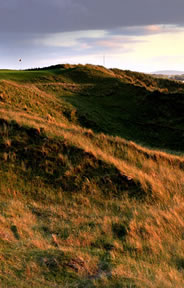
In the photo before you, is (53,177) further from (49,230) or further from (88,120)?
(88,120)

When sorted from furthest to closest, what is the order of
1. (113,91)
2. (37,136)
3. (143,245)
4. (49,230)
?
(113,91), (37,136), (49,230), (143,245)

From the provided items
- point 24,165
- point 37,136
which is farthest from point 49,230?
point 37,136

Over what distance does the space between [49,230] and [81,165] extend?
3.73 m

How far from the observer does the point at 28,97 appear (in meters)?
23.2

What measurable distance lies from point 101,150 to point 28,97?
1307 centimetres

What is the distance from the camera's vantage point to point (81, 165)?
1031 centimetres

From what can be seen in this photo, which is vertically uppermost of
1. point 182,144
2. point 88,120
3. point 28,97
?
point 28,97

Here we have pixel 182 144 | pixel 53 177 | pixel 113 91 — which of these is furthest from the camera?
pixel 113 91

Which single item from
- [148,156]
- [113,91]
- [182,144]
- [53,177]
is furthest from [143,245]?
[113,91]

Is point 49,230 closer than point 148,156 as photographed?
Yes

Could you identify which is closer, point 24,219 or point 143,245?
point 143,245

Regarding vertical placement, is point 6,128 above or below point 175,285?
above

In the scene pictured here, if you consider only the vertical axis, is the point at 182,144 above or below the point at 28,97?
below

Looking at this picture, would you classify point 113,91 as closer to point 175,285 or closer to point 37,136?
point 37,136
